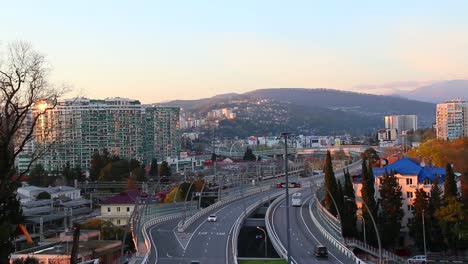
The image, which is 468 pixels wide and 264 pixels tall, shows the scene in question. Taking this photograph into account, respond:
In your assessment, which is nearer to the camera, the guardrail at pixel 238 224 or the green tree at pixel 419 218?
the guardrail at pixel 238 224

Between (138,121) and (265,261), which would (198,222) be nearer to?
(265,261)

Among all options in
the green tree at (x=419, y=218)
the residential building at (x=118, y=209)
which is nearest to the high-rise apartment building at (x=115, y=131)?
the residential building at (x=118, y=209)

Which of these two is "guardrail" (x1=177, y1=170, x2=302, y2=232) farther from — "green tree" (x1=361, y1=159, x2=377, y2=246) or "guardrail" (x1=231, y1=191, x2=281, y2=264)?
"green tree" (x1=361, y1=159, x2=377, y2=246)

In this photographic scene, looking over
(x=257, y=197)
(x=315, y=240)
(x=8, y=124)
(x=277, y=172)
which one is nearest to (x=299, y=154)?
(x=277, y=172)

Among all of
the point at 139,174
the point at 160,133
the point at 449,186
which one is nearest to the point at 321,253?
the point at 449,186

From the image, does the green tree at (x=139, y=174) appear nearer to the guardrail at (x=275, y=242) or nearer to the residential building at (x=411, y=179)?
the guardrail at (x=275, y=242)

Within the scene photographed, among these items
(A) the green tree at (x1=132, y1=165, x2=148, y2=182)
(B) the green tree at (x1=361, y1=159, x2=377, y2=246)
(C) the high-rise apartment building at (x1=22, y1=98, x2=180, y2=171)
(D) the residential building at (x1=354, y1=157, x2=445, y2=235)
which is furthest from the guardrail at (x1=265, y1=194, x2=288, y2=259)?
(C) the high-rise apartment building at (x1=22, y1=98, x2=180, y2=171)
